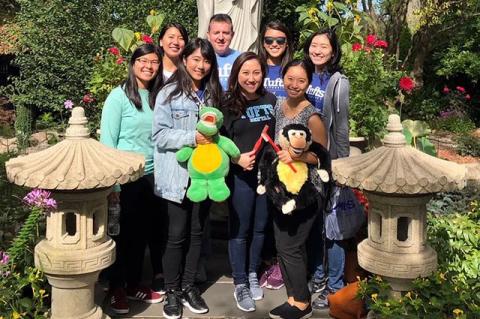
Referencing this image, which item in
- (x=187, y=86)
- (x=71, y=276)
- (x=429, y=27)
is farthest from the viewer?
(x=429, y=27)

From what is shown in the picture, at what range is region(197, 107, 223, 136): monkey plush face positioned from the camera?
2.88m

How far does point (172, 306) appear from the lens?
312 cm

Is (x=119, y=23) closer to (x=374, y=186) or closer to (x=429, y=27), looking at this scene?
(x=429, y=27)


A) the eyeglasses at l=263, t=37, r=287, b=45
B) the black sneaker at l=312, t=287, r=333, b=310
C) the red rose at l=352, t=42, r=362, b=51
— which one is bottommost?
the black sneaker at l=312, t=287, r=333, b=310

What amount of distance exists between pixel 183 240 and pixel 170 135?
1.95 feet

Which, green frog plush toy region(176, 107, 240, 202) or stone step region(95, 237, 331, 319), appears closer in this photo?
green frog plush toy region(176, 107, 240, 202)

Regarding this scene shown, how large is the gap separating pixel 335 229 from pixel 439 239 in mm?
792

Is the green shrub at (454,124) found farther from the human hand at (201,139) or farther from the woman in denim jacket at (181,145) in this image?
the human hand at (201,139)

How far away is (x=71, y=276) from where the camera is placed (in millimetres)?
2707

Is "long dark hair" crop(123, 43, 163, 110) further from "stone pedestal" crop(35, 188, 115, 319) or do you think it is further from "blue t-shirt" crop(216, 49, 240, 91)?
"stone pedestal" crop(35, 188, 115, 319)

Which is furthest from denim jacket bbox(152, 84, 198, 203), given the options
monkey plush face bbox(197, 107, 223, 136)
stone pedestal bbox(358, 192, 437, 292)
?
stone pedestal bbox(358, 192, 437, 292)

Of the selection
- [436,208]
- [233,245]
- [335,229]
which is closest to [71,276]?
[233,245]

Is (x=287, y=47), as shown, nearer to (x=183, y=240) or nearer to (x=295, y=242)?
(x=295, y=242)

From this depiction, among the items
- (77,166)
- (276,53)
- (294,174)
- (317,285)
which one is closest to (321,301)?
(317,285)
